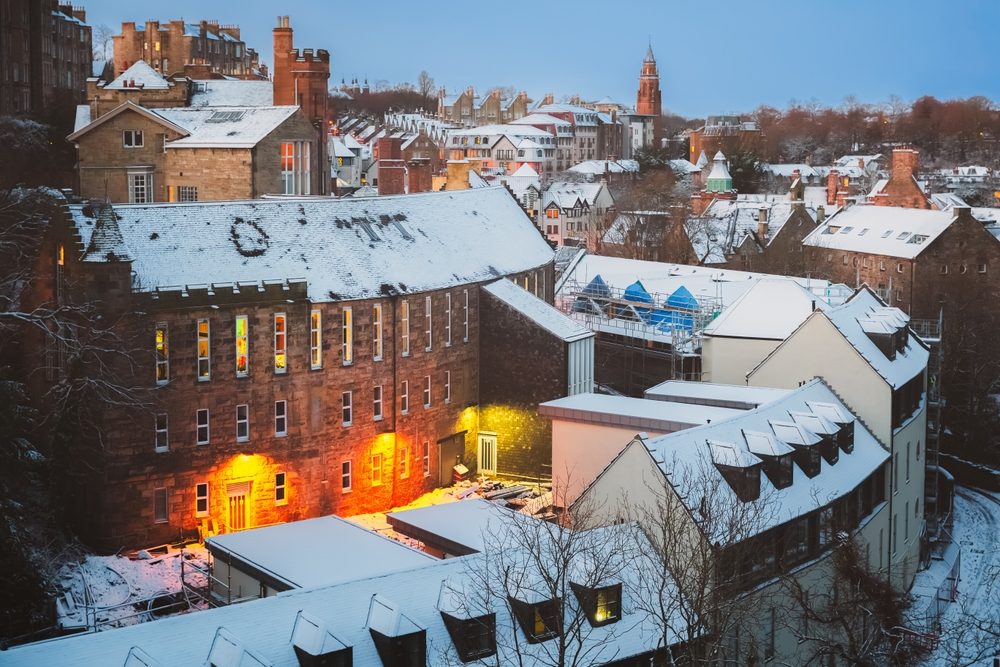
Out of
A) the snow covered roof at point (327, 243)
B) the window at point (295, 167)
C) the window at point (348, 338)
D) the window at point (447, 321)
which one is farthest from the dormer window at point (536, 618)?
the window at point (295, 167)

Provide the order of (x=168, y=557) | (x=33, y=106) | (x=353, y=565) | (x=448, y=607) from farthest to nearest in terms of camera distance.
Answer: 1. (x=33, y=106)
2. (x=168, y=557)
3. (x=353, y=565)
4. (x=448, y=607)

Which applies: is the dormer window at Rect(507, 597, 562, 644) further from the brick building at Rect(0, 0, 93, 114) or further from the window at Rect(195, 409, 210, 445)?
the brick building at Rect(0, 0, 93, 114)

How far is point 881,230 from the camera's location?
77.6 metres

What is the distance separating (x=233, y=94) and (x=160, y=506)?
28.5 meters

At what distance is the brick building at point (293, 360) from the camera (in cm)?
3475

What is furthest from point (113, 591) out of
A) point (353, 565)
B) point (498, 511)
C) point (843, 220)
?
point (843, 220)

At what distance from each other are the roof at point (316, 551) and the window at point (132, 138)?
23062mm

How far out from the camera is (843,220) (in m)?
82.1

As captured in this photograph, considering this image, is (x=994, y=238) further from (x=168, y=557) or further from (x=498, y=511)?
(x=168, y=557)

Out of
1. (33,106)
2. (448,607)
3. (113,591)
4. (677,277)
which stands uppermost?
(33,106)

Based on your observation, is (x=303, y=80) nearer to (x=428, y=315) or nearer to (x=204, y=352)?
(x=428, y=315)

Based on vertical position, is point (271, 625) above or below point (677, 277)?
below

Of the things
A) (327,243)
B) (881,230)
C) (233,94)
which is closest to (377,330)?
(327,243)

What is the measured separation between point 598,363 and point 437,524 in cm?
2322
